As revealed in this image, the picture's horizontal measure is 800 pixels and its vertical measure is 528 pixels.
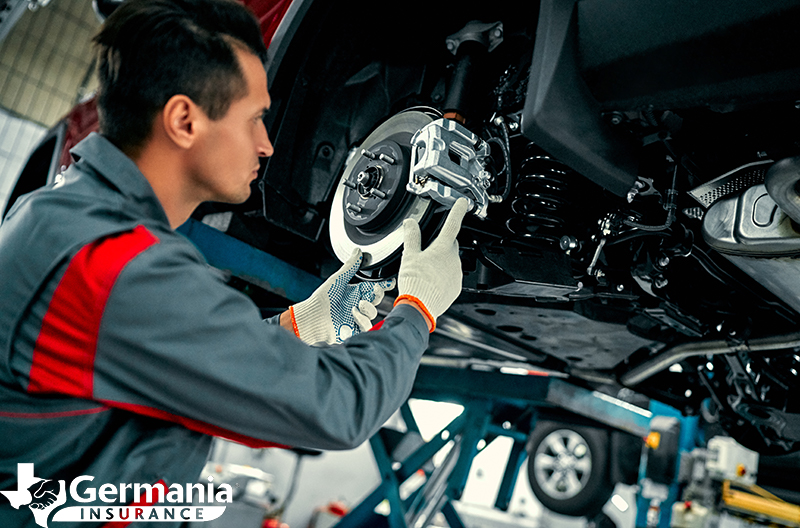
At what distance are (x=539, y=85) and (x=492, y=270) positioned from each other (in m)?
0.50

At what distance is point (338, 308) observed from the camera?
4.42ft

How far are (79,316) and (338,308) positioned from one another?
0.70 m

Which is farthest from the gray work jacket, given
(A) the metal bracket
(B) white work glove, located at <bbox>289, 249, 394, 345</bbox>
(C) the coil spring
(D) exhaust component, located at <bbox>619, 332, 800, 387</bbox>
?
(D) exhaust component, located at <bbox>619, 332, 800, 387</bbox>

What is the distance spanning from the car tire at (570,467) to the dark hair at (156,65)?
8.58ft

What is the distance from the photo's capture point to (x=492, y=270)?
4.67 ft

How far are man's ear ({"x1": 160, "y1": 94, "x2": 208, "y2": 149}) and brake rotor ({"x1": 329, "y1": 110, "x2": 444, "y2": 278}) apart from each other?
516 mm

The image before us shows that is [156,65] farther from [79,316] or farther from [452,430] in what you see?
[452,430]

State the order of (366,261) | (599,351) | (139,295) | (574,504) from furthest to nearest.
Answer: (574,504)
(599,351)
(366,261)
(139,295)

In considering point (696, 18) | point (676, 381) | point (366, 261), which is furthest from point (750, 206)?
point (676, 381)

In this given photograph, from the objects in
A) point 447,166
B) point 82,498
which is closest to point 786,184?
point 447,166

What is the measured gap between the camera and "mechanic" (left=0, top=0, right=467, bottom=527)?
2.22 ft

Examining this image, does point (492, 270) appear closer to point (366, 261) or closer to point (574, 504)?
point (366, 261)

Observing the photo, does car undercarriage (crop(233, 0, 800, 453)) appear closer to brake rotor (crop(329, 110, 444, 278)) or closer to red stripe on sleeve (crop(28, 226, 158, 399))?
brake rotor (crop(329, 110, 444, 278))

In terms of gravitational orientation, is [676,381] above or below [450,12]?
below
